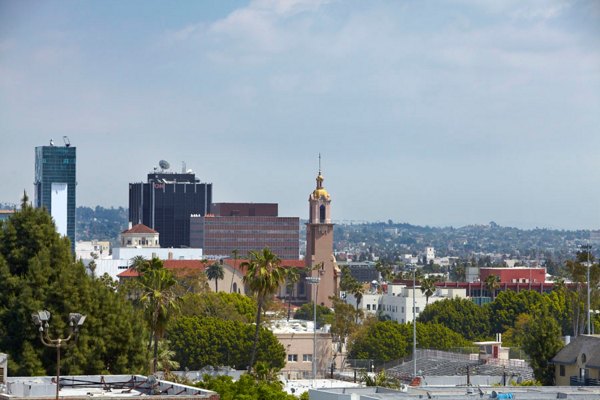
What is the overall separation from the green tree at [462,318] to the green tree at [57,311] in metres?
113

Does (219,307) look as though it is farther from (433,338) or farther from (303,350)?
(433,338)

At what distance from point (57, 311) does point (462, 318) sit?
120768mm

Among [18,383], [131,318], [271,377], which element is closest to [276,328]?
[271,377]

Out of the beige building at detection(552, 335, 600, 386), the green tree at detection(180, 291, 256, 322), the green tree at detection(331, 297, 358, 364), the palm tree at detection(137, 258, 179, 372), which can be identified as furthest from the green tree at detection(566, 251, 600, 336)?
the palm tree at detection(137, 258, 179, 372)

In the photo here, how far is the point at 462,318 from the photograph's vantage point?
623ft

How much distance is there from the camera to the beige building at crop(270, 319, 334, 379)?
144 m

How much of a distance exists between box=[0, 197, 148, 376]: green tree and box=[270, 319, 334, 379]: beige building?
6345cm

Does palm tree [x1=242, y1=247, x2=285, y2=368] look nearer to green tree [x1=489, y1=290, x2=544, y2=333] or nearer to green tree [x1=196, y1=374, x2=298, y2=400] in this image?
green tree [x1=196, y1=374, x2=298, y2=400]

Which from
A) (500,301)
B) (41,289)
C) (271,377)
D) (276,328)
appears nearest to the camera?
(41,289)

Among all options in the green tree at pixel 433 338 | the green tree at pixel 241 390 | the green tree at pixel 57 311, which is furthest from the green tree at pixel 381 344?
the green tree at pixel 241 390

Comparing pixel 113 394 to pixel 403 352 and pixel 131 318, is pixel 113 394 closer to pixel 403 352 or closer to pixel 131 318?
pixel 131 318

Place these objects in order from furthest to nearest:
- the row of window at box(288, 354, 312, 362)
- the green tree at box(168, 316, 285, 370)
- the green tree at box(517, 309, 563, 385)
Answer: the row of window at box(288, 354, 312, 362) < the green tree at box(168, 316, 285, 370) < the green tree at box(517, 309, 563, 385)

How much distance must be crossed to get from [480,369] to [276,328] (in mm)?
36576

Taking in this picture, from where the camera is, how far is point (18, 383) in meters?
52.1
